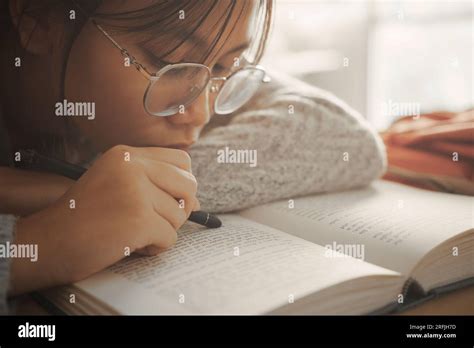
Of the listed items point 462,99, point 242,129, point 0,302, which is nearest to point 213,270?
point 0,302

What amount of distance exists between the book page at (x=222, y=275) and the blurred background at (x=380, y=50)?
1213 mm

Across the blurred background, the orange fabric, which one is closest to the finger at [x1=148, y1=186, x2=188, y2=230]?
the orange fabric

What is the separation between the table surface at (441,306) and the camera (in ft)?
1.36

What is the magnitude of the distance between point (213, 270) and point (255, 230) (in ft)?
0.37

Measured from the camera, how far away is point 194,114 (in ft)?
1.85

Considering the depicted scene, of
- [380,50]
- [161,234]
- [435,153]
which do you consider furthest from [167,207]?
[380,50]

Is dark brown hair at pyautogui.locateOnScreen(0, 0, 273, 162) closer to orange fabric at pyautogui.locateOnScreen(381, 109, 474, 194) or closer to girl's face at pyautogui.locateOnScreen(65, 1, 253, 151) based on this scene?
girl's face at pyautogui.locateOnScreen(65, 1, 253, 151)

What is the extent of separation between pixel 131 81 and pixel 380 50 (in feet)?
5.10

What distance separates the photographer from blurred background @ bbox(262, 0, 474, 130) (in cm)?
170

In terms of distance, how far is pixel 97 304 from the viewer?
379mm

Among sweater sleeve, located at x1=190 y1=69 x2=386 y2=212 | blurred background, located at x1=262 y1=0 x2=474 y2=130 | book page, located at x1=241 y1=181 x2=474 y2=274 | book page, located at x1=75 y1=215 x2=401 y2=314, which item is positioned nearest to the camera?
book page, located at x1=75 y1=215 x2=401 y2=314

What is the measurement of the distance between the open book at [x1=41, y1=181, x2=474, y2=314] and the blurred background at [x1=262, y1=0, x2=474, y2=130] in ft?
3.68

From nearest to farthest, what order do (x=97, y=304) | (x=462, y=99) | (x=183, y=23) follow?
(x=97, y=304)
(x=183, y=23)
(x=462, y=99)

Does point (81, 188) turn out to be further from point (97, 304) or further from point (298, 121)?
point (298, 121)
